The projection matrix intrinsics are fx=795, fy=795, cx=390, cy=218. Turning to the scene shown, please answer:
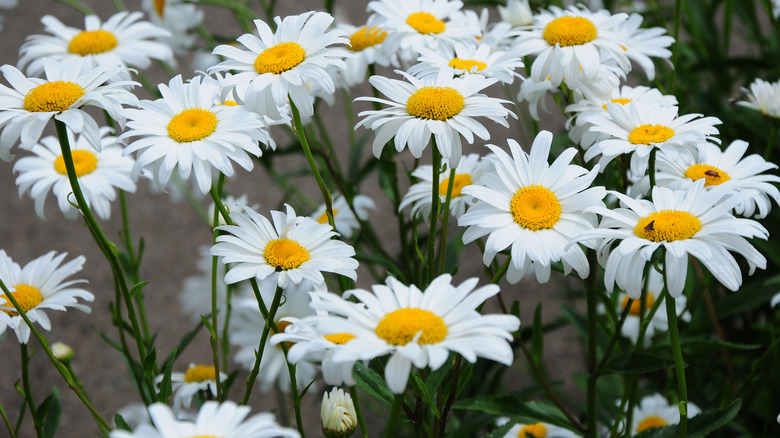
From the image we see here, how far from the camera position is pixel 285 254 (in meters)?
0.62

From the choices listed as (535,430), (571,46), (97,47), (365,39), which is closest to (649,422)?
(535,430)

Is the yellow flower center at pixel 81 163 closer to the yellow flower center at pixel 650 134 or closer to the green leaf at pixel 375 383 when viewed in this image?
the green leaf at pixel 375 383

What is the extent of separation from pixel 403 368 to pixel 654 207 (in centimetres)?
25

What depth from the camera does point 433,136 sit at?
A: 25.6 inches

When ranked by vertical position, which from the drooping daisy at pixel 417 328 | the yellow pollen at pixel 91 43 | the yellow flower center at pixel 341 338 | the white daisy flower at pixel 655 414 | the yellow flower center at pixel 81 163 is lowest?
the white daisy flower at pixel 655 414

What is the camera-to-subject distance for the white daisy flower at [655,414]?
90cm

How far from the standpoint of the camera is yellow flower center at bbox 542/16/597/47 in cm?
78

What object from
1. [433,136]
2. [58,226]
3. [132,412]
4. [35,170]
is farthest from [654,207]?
[58,226]

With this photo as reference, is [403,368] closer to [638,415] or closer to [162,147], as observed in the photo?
[162,147]

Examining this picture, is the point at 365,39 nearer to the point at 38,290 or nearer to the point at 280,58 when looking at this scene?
the point at 280,58

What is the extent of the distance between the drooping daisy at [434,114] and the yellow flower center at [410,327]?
0.52ft

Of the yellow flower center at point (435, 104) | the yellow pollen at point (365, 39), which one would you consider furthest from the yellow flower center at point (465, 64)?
the yellow pollen at point (365, 39)

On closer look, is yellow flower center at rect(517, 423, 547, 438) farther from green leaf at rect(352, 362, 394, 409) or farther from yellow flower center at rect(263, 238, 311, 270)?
yellow flower center at rect(263, 238, 311, 270)

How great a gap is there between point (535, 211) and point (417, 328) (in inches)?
7.1
